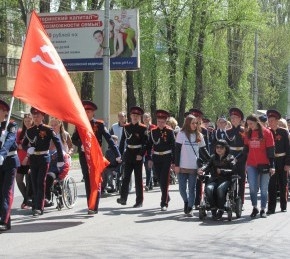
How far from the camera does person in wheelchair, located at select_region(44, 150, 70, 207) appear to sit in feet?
40.9

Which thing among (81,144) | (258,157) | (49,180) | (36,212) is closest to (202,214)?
(258,157)

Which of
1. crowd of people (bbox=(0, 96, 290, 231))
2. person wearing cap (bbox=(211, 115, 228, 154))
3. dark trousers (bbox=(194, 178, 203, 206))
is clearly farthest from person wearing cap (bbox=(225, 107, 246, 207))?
dark trousers (bbox=(194, 178, 203, 206))

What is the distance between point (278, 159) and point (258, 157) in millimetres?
842

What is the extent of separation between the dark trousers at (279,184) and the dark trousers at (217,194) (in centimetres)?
126

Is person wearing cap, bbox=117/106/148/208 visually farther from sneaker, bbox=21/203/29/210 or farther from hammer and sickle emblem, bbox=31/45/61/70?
hammer and sickle emblem, bbox=31/45/61/70

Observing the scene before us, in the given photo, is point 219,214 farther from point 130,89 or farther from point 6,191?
point 130,89

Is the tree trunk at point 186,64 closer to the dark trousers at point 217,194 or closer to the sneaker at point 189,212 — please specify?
the sneaker at point 189,212

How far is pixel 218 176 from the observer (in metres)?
11.6

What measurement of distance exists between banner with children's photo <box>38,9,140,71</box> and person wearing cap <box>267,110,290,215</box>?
16826 mm

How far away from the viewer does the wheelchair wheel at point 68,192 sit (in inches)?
500

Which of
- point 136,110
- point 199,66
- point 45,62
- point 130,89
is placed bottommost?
point 136,110

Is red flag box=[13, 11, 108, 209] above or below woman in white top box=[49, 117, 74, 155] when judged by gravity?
above

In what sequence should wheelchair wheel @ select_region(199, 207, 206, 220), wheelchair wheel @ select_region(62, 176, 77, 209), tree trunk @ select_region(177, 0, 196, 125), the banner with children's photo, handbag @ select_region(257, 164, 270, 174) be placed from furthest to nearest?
tree trunk @ select_region(177, 0, 196, 125)
the banner with children's photo
wheelchair wheel @ select_region(62, 176, 77, 209)
handbag @ select_region(257, 164, 270, 174)
wheelchair wheel @ select_region(199, 207, 206, 220)

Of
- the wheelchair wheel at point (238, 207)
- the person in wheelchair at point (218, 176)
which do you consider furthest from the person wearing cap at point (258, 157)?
the person in wheelchair at point (218, 176)
